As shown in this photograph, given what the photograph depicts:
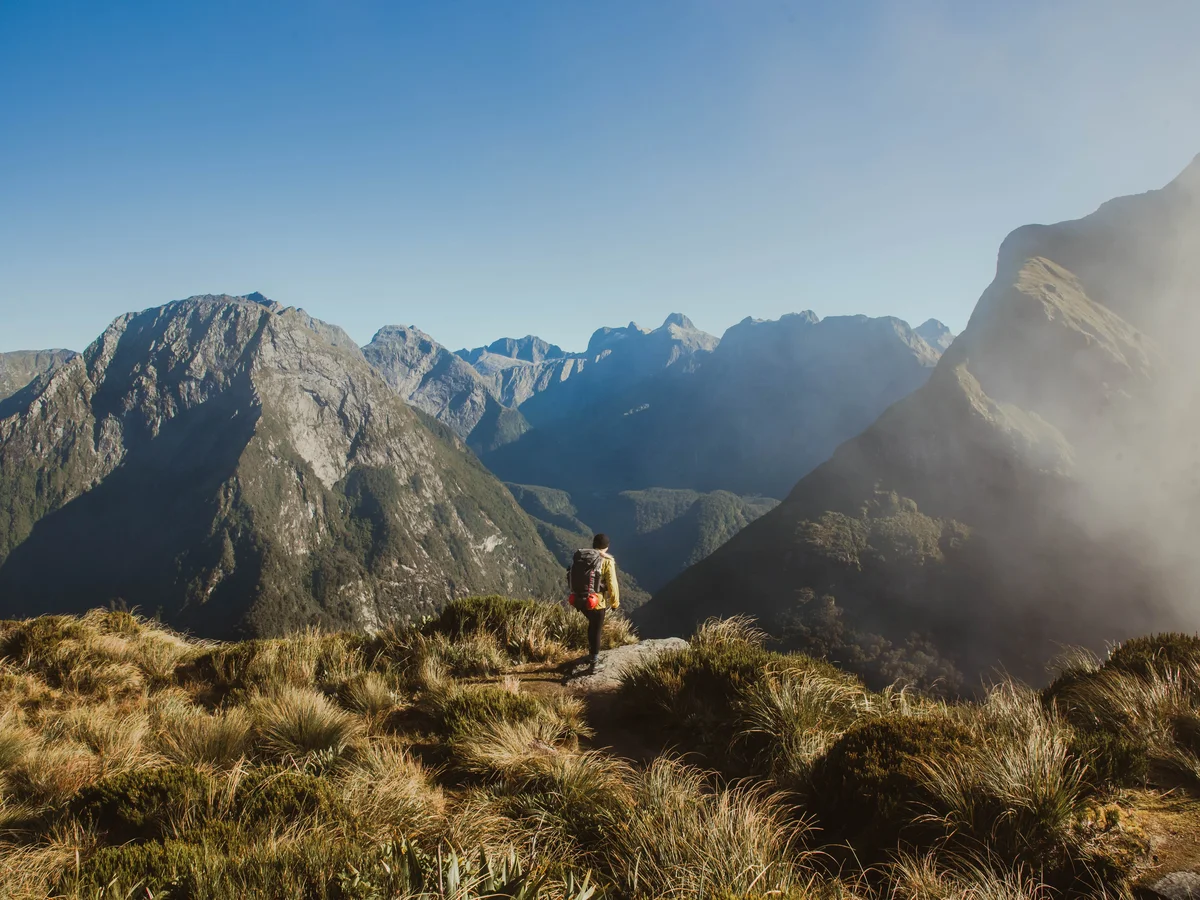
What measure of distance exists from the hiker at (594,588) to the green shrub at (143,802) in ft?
23.6

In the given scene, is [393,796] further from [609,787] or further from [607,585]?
[607,585]

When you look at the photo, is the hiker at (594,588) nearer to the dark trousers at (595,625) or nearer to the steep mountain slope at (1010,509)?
the dark trousers at (595,625)

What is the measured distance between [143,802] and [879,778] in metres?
7.69

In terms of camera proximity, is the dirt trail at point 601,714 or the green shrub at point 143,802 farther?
the dirt trail at point 601,714

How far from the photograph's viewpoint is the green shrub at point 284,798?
5.53 metres

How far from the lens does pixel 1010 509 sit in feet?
473

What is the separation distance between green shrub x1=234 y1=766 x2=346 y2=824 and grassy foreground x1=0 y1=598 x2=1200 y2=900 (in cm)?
3

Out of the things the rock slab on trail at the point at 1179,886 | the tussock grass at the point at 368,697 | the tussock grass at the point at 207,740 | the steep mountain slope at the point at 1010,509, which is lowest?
the steep mountain slope at the point at 1010,509

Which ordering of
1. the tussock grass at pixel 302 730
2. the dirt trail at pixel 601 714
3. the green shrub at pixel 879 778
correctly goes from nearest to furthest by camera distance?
1. the green shrub at pixel 879 778
2. the tussock grass at pixel 302 730
3. the dirt trail at pixel 601 714

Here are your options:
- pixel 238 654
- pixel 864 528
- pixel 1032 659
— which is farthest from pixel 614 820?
pixel 864 528

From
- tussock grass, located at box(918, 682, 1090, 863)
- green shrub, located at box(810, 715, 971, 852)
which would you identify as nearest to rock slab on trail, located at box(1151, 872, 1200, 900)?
tussock grass, located at box(918, 682, 1090, 863)

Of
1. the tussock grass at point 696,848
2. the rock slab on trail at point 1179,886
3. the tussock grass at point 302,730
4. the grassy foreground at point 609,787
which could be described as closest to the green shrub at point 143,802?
the grassy foreground at point 609,787

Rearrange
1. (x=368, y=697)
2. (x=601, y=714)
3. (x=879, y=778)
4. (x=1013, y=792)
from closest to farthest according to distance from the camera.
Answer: (x=1013, y=792), (x=879, y=778), (x=368, y=697), (x=601, y=714)

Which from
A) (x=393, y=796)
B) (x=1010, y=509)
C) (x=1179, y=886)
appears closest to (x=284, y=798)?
(x=393, y=796)
